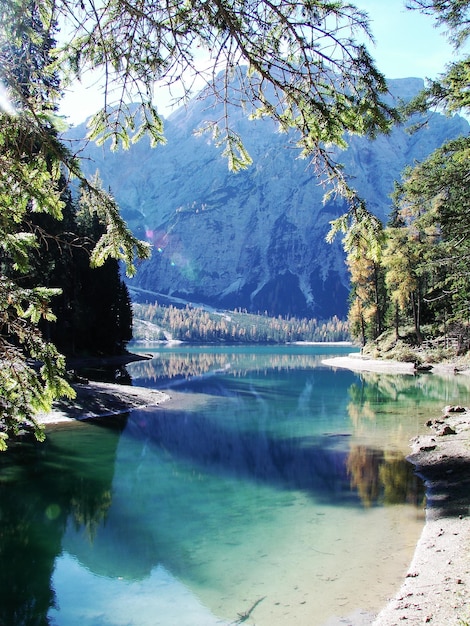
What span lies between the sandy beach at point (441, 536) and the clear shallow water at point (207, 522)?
0.44 m

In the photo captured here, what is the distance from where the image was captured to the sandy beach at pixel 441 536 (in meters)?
7.48

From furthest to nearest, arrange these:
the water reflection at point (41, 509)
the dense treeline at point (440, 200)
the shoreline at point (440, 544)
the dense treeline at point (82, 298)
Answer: the dense treeline at point (82, 298) < the water reflection at point (41, 509) < the shoreline at point (440, 544) < the dense treeline at point (440, 200)

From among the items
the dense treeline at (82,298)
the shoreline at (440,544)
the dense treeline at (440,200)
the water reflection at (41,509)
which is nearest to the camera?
the dense treeline at (440,200)

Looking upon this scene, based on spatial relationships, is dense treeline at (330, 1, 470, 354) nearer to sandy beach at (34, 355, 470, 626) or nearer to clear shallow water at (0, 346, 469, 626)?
sandy beach at (34, 355, 470, 626)

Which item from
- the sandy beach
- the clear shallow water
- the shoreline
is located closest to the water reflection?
the clear shallow water

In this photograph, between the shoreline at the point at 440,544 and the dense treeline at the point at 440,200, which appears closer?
the dense treeline at the point at 440,200

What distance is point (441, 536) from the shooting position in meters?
10.5

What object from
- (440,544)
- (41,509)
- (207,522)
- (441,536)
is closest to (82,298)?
(41,509)

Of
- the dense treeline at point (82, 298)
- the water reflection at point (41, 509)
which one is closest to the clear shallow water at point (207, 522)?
the water reflection at point (41, 509)

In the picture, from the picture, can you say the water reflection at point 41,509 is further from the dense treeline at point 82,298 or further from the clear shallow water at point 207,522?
the dense treeline at point 82,298

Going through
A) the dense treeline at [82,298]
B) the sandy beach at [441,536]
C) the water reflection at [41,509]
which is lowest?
the water reflection at [41,509]

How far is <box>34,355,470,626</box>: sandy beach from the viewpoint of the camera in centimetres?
748

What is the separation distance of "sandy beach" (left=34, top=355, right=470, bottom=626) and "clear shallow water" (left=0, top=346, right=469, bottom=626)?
0.44 metres

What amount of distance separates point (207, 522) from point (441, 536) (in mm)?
5631
